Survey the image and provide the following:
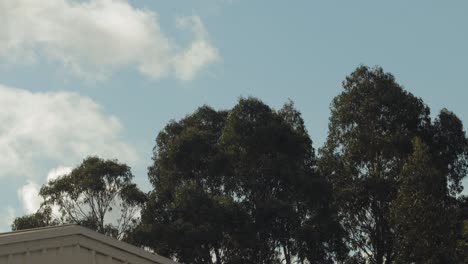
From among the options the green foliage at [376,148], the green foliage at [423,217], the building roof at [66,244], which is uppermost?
the green foliage at [376,148]

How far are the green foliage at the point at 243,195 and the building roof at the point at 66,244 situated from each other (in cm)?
2992

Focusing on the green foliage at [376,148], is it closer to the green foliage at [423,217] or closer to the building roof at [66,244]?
the green foliage at [423,217]

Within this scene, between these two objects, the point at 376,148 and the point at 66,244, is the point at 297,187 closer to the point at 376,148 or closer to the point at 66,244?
the point at 376,148

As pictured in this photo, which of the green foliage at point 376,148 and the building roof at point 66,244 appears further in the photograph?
the green foliage at point 376,148

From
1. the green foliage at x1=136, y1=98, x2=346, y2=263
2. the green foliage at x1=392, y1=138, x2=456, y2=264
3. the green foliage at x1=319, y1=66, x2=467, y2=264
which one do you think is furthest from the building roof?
the green foliage at x1=319, y1=66, x2=467, y2=264

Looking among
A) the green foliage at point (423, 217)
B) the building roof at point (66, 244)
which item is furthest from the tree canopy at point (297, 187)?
the building roof at point (66, 244)

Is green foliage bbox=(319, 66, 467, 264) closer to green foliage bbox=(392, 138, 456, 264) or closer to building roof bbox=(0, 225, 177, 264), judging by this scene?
green foliage bbox=(392, 138, 456, 264)

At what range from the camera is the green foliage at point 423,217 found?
4956cm

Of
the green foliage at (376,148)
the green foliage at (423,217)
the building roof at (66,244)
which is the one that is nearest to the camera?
the building roof at (66,244)

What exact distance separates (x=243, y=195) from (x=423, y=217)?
11.4 metres

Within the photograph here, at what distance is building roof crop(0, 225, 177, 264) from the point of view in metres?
18.3

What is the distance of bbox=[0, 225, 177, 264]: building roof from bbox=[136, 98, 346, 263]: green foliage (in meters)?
29.9

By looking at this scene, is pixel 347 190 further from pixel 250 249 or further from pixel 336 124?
pixel 250 249

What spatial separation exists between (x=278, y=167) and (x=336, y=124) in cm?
1023
